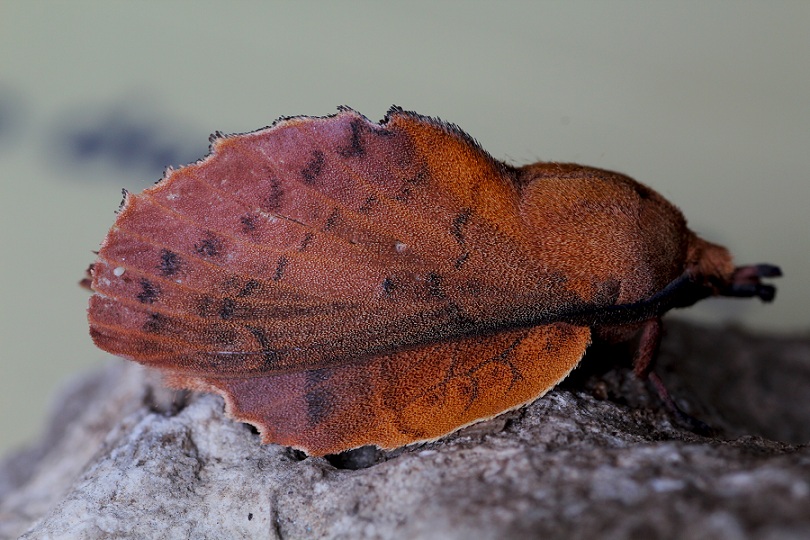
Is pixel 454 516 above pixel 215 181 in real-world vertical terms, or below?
below

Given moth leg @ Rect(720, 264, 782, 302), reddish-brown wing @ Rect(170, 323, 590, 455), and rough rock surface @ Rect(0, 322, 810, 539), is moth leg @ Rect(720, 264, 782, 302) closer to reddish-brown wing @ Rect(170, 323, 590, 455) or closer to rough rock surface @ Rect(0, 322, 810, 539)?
rough rock surface @ Rect(0, 322, 810, 539)

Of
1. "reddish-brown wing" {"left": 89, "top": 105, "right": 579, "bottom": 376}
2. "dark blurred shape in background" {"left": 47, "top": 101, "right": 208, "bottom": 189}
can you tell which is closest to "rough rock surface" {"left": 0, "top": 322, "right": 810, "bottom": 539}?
"reddish-brown wing" {"left": 89, "top": 105, "right": 579, "bottom": 376}

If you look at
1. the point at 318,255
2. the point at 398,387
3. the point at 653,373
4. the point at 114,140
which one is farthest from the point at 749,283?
the point at 114,140

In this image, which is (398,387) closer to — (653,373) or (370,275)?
(370,275)

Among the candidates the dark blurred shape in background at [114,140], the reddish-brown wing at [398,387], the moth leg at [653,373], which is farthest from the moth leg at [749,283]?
the dark blurred shape in background at [114,140]

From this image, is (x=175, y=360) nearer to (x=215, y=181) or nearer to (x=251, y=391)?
(x=251, y=391)

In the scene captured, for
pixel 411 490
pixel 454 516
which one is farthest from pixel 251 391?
pixel 454 516
